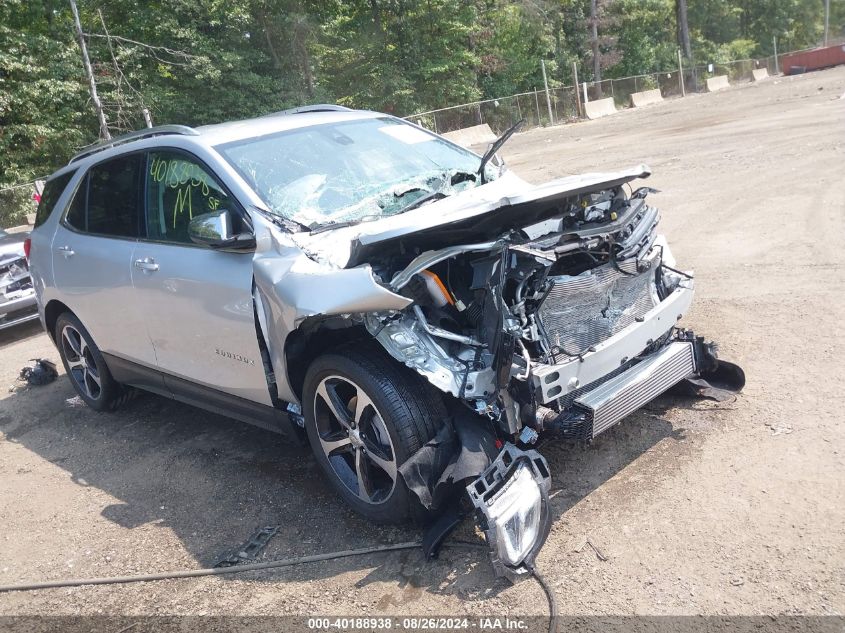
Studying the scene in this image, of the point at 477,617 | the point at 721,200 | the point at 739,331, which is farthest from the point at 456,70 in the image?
the point at 477,617

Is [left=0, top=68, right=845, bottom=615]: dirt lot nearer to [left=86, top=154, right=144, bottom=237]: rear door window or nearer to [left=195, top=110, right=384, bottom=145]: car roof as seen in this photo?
[left=86, top=154, right=144, bottom=237]: rear door window

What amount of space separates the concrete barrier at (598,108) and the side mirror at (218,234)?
33057 mm

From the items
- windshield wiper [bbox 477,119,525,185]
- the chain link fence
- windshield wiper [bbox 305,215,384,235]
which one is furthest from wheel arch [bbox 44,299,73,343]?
the chain link fence

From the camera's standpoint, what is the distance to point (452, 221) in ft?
10.7

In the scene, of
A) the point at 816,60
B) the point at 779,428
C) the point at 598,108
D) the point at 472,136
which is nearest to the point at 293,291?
the point at 779,428

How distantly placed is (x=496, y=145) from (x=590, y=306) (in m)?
1.24

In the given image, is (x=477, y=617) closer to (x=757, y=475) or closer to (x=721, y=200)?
(x=757, y=475)

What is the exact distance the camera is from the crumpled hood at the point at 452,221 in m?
3.32

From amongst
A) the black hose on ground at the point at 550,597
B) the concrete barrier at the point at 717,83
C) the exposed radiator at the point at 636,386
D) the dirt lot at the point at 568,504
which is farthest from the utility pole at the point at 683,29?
the black hose on ground at the point at 550,597

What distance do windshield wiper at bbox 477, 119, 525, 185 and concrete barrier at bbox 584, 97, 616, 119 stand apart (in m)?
31.9

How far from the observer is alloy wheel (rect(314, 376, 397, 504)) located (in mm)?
3477

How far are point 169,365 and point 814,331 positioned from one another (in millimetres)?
4373

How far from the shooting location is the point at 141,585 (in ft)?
11.5

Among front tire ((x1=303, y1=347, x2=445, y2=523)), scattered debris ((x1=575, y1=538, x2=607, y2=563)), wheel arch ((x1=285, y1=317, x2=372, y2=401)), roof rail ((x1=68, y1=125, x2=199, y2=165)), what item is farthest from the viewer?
roof rail ((x1=68, y1=125, x2=199, y2=165))
